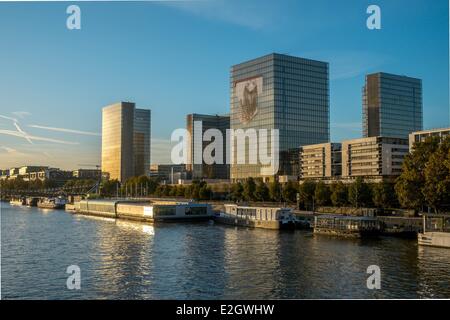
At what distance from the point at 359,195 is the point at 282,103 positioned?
53777mm

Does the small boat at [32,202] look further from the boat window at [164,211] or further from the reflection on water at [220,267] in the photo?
the reflection on water at [220,267]

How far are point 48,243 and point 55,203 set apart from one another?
93.2 meters

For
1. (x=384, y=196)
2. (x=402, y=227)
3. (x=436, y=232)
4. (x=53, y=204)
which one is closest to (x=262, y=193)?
(x=384, y=196)

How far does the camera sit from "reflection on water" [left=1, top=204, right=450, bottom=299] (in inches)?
1081

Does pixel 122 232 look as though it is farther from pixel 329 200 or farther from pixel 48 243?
pixel 329 200

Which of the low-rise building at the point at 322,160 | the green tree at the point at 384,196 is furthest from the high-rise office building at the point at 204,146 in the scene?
the green tree at the point at 384,196

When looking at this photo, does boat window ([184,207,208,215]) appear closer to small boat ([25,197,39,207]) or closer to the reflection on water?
the reflection on water

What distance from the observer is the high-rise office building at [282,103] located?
122 meters

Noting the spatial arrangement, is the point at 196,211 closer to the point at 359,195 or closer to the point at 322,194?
the point at 322,194

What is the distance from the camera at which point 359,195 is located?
→ 2827 inches

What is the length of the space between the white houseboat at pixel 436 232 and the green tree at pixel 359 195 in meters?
23.3

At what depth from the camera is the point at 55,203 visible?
137 meters

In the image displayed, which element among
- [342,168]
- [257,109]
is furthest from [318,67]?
[342,168]

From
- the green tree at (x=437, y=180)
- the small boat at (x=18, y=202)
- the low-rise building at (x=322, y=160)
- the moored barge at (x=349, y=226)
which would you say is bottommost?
the small boat at (x=18, y=202)
